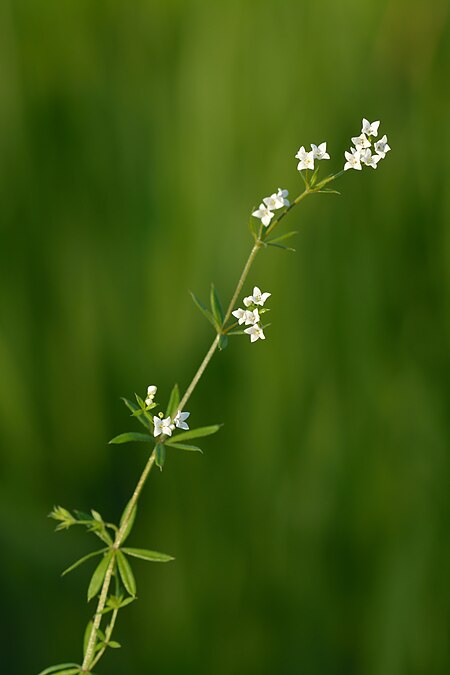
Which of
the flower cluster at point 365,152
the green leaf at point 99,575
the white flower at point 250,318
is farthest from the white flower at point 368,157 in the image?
the green leaf at point 99,575

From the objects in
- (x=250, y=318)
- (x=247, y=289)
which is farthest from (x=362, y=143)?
(x=247, y=289)

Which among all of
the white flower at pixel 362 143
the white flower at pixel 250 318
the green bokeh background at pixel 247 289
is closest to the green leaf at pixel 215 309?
the white flower at pixel 250 318

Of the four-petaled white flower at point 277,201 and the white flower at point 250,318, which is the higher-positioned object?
the four-petaled white flower at point 277,201

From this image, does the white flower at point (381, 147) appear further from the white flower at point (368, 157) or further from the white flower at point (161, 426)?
the white flower at point (161, 426)

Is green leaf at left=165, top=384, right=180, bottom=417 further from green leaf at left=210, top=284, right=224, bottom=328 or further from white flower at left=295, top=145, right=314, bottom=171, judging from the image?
white flower at left=295, top=145, right=314, bottom=171

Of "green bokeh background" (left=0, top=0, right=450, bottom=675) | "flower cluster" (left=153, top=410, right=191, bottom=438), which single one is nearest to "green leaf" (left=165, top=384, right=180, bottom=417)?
"flower cluster" (left=153, top=410, right=191, bottom=438)

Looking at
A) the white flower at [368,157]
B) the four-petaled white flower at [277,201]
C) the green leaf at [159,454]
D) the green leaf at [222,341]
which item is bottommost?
the green leaf at [159,454]

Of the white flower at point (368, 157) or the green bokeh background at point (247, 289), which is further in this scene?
the green bokeh background at point (247, 289)

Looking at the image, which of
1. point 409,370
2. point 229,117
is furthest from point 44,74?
point 409,370

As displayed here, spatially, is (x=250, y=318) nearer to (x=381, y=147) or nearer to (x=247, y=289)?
(x=381, y=147)
